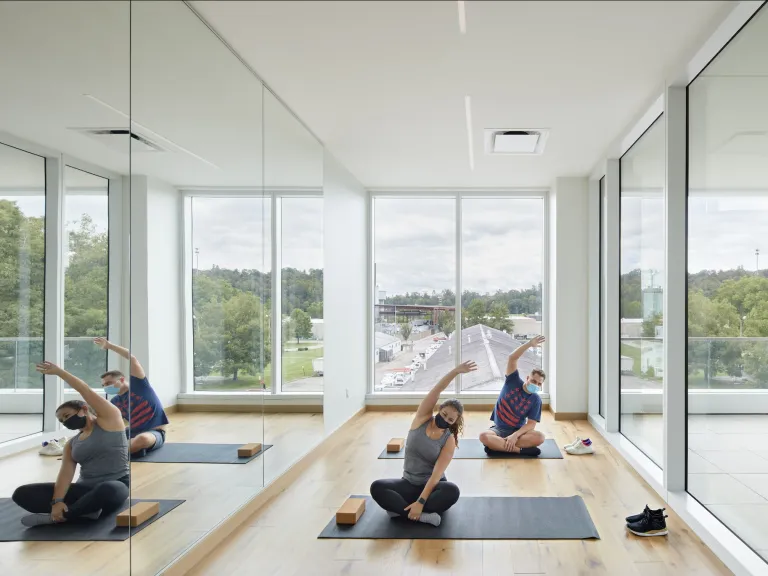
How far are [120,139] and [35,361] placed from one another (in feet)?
3.19

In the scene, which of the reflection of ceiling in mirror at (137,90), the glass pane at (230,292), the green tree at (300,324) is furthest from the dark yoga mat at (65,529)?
the green tree at (300,324)

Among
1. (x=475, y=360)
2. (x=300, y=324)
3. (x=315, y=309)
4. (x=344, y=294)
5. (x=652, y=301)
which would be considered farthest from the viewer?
(x=475, y=360)

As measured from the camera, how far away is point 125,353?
255 cm

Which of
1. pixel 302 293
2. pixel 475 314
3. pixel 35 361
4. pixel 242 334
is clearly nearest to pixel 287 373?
pixel 302 293

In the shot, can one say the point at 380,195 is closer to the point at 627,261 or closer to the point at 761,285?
the point at 627,261

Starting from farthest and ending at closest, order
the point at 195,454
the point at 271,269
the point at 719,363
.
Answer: the point at 271,269 < the point at 719,363 < the point at 195,454

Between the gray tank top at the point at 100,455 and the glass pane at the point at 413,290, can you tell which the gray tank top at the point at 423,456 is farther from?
the glass pane at the point at 413,290

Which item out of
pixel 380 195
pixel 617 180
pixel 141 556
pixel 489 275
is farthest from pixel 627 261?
pixel 141 556

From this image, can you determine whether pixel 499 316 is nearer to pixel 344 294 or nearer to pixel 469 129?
pixel 344 294

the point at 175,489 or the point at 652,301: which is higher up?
the point at 652,301

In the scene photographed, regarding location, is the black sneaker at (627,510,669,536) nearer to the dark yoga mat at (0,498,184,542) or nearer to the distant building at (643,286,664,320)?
the distant building at (643,286,664,320)

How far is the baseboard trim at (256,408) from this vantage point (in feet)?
10.5

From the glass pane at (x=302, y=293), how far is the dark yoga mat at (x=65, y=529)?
2.10 metres

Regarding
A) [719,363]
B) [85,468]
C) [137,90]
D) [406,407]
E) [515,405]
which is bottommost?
[406,407]
